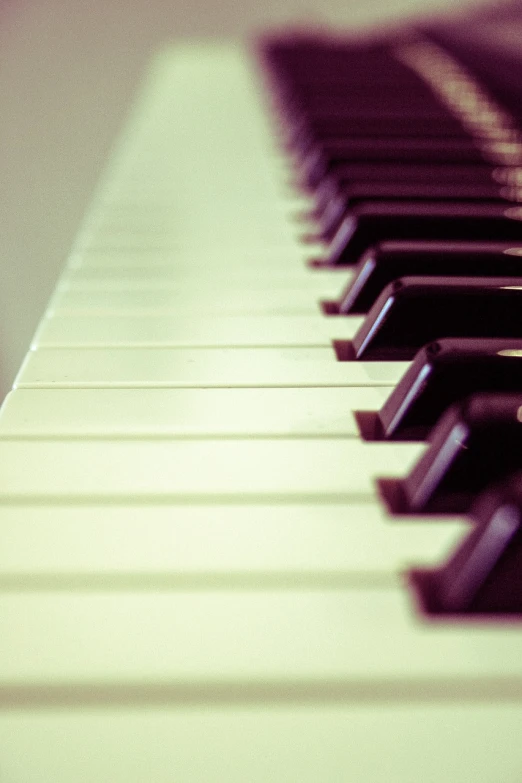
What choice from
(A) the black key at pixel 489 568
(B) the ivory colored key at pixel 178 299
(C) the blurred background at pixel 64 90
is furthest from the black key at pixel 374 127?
(C) the blurred background at pixel 64 90

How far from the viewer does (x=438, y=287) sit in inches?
27.8

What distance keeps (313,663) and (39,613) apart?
0.47ft

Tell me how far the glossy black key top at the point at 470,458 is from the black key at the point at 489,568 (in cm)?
7

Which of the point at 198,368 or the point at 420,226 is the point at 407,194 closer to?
the point at 420,226

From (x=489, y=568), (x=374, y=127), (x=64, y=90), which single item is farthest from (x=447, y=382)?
(x=64, y=90)

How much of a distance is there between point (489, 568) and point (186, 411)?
11.0 inches

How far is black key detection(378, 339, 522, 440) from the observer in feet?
1.90

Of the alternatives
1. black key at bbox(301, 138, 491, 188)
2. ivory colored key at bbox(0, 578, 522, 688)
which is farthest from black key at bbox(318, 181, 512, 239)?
ivory colored key at bbox(0, 578, 522, 688)

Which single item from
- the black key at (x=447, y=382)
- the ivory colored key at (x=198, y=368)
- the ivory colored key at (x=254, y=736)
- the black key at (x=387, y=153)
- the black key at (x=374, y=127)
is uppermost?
the black key at (x=374, y=127)

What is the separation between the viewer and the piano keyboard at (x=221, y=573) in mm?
352

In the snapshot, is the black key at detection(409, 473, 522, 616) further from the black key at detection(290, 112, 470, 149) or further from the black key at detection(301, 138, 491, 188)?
the black key at detection(290, 112, 470, 149)

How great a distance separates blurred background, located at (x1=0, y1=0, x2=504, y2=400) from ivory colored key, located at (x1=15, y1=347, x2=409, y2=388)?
354 cm

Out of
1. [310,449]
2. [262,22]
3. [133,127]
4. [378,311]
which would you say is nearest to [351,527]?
[310,449]

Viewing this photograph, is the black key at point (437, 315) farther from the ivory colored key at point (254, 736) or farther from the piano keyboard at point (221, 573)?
the ivory colored key at point (254, 736)
